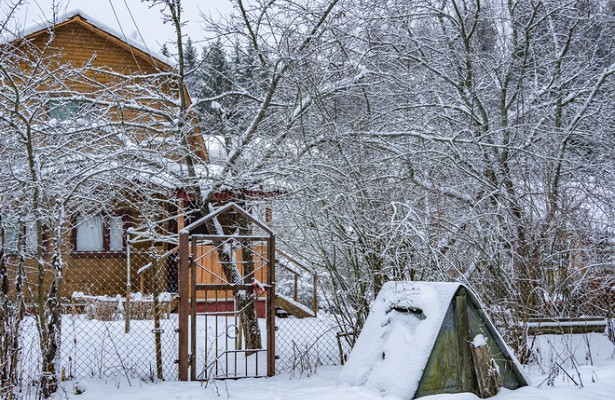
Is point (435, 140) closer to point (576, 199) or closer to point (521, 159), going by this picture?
point (521, 159)

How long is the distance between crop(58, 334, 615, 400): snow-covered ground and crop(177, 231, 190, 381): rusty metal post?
0.19 m

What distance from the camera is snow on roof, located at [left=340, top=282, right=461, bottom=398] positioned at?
482 centimetres

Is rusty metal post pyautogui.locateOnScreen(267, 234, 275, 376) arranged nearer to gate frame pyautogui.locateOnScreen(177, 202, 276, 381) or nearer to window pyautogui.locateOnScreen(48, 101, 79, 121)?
gate frame pyautogui.locateOnScreen(177, 202, 276, 381)

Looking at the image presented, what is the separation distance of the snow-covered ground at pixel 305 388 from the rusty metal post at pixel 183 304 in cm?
19

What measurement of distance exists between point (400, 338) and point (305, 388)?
120cm

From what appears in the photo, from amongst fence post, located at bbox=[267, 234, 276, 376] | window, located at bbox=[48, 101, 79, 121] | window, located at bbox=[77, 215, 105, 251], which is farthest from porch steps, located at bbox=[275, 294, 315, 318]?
window, located at bbox=[77, 215, 105, 251]

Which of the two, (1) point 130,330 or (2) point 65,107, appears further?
(1) point 130,330

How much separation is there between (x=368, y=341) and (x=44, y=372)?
9.79 feet

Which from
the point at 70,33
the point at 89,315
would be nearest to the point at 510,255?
the point at 89,315

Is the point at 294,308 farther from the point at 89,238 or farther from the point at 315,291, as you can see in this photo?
the point at 89,238

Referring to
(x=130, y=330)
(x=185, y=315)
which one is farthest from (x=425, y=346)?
(x=130, y=330)

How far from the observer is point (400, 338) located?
5.16 metres

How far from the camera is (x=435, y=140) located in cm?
796

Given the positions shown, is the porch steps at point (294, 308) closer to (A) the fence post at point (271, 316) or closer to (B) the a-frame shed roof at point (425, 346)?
(A) the fence post at point (271, 316)
